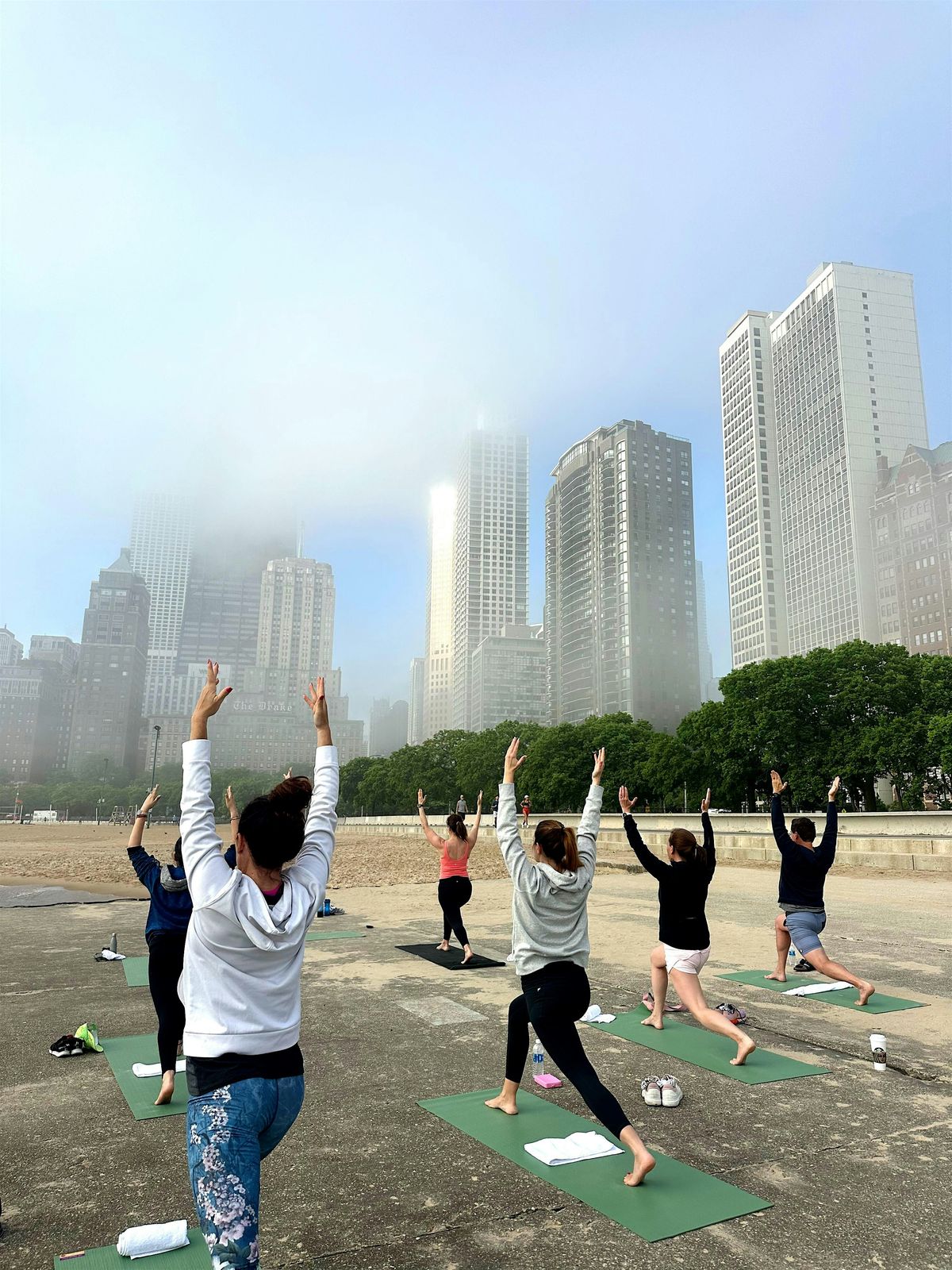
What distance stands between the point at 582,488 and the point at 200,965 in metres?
197

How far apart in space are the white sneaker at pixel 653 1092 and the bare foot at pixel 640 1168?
1328mm

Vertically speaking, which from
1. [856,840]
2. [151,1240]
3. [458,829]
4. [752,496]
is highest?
[752,496]

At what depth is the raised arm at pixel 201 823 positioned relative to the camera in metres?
2.60

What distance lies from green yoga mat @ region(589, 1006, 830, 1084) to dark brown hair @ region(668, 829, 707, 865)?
1.64 meters

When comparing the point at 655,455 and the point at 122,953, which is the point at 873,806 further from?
the point at 655,455

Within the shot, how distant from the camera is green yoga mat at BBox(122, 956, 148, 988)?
9477 millimetres

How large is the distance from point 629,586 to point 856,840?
151m

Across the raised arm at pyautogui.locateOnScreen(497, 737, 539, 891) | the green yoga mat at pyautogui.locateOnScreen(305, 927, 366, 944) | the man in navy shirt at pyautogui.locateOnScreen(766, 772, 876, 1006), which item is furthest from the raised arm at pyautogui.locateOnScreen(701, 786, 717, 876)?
the green yoga mat at pyautogui.locateOnScreen(305, 927, 366, 944)

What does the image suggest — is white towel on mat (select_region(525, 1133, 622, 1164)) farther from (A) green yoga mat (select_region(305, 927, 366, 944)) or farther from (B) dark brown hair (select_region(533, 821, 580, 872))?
(A) green yoga mat (select_region(305, 927, 366, 944))

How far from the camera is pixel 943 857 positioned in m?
25.7

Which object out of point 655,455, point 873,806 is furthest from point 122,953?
point 655,455

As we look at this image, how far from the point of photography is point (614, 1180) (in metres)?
4.37

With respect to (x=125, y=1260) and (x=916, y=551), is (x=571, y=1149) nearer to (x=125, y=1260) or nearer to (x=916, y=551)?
(x=125, y=1260)

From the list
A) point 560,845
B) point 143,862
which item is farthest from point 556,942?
point 143,862
